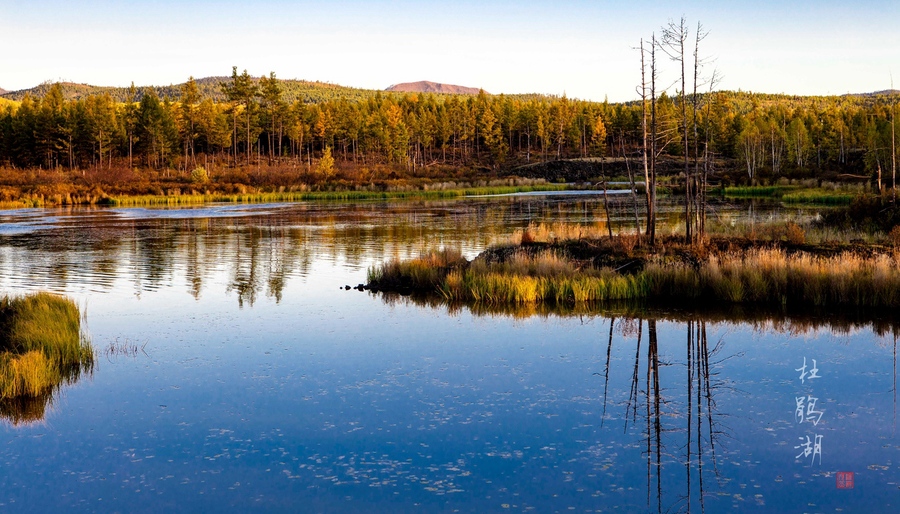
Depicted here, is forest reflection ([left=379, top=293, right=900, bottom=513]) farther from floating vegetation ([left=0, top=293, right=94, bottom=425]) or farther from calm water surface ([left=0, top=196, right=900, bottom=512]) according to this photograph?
floating vegetation ([left=0, top=293, right=94, bottom=425])

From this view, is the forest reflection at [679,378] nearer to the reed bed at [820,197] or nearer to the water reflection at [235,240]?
the water reflection at [235,240]

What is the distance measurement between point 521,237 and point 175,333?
37.9 feet

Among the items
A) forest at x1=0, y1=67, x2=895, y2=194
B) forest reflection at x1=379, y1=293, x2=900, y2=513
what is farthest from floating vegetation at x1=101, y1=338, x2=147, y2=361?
forest at x1=0, y1=67, x2=895, y2=194

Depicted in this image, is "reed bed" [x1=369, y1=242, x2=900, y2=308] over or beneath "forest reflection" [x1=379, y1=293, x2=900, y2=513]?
over

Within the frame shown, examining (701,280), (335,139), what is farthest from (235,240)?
(335,139)

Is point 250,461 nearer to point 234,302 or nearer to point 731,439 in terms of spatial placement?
point 731,439

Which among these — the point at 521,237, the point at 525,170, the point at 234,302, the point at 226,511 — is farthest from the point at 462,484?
the point at 525,170

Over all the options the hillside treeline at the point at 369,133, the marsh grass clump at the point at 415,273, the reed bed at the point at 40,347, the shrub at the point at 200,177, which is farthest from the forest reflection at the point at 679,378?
the shrub at the point at 200,177

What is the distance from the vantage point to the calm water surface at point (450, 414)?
27.7 feet

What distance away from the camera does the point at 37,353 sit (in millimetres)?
12547

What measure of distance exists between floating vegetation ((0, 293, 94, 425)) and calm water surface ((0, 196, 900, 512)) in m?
0.42

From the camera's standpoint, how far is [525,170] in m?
107

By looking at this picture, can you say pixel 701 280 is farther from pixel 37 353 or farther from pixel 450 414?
pixel 37 353

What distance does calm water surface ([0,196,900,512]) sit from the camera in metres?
8.45
